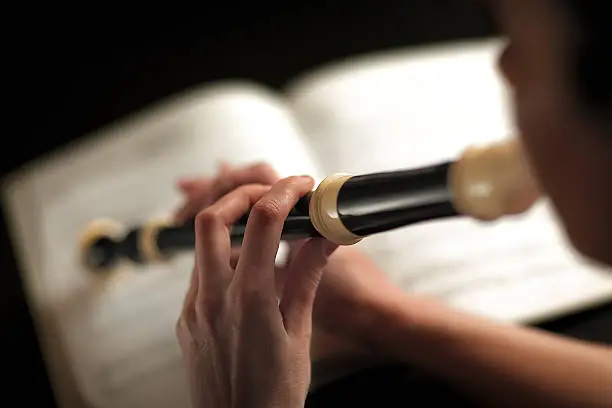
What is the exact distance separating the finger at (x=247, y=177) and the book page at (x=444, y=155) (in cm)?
23

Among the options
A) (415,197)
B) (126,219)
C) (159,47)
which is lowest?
(126,219)

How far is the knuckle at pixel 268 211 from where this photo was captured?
0.51m

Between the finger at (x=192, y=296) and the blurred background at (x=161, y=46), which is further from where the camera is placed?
the blurred background at (x=161, y=46)

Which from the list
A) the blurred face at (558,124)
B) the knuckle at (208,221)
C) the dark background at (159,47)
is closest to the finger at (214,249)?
the knuckle at (208,221)

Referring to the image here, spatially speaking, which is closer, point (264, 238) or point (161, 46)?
point (264, 238)

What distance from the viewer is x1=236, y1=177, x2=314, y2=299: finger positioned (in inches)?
20.3

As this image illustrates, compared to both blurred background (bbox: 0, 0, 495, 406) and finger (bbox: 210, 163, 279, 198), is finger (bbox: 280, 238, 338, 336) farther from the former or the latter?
blurred background (bbox: 0, 0, 495, 406)

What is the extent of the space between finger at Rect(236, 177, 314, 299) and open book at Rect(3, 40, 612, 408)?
0.35 m

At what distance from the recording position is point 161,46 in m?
1.38

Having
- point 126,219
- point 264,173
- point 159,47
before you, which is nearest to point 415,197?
point 264,173

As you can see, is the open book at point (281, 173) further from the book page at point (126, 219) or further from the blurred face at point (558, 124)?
the blurred face at point (558, 124)

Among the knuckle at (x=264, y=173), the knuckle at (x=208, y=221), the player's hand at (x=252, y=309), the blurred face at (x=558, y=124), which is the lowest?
the player's hand at (x=252, y=309)

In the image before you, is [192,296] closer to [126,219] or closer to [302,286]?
[302,286]

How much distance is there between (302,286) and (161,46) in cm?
93
